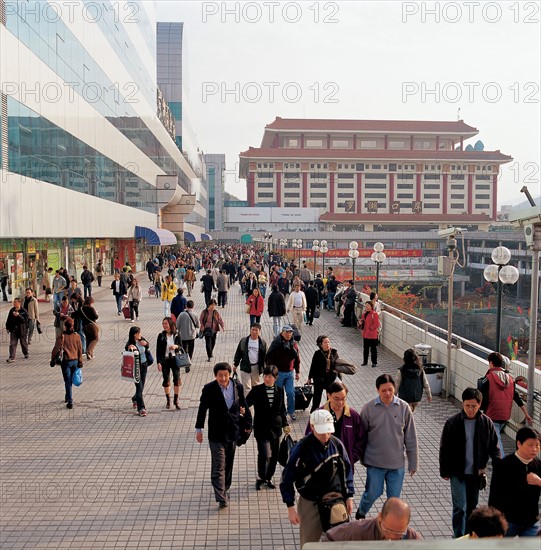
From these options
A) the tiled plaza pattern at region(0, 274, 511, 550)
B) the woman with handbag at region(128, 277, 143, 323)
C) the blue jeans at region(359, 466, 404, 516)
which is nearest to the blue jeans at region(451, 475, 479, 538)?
the tiled plaza pattern at region(0, 274, 511, 550)

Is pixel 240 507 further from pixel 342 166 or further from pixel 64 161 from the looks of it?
pixel 342 166

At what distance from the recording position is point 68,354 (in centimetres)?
1022

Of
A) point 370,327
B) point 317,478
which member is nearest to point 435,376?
point 370,327

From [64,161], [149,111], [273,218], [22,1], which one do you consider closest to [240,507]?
[22,1]

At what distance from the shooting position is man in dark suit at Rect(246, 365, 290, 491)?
693 cm

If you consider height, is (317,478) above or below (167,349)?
below

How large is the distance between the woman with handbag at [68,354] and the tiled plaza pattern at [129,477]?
1.47 feet

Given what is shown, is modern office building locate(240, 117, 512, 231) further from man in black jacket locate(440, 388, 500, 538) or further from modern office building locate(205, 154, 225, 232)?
man in black jacket locate(440, 388, 500, 538)

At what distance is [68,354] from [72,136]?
17031mm

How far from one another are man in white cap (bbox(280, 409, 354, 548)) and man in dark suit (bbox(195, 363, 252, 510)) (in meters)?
1.75

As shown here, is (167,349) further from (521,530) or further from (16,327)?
(521,530)

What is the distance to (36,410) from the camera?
1036 cm

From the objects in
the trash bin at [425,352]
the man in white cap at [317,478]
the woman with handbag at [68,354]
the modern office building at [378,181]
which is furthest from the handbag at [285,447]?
the modern office building at [378,181]

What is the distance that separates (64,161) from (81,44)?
234 inches
